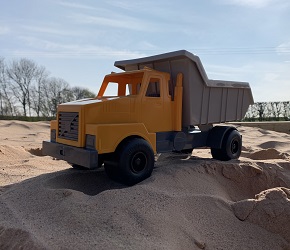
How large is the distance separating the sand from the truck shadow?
0.05 ft

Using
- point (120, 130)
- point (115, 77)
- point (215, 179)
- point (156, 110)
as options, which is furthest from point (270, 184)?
point (115, 77)

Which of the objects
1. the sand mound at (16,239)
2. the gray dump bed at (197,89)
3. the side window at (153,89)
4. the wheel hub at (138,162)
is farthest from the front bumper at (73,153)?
the gray dump bed at (197,89)

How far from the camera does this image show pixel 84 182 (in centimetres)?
555

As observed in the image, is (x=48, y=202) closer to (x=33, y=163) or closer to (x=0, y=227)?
(x=0, y=227)

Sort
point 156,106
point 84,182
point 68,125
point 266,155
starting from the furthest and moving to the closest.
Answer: point 266,155
point 156,106
point 84,182
point 68,125

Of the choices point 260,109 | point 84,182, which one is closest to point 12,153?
point 84,182

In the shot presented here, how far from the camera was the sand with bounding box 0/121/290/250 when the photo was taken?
3467mm

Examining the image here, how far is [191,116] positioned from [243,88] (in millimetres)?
2039

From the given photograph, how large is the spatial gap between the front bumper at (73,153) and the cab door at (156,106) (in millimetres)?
1274

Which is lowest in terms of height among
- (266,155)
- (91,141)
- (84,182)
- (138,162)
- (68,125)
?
(84,182)

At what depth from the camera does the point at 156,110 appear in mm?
5789

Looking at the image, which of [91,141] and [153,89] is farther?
[153,89]

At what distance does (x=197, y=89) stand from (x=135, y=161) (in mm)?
2066

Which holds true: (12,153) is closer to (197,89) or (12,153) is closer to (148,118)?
(148,118)
